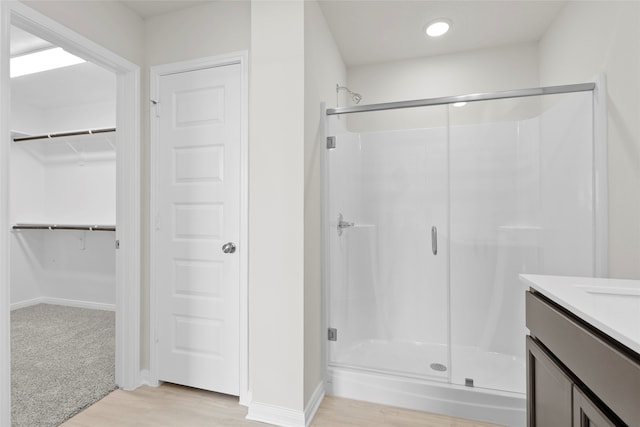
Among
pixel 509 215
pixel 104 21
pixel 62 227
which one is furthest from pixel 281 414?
pixel 62 227

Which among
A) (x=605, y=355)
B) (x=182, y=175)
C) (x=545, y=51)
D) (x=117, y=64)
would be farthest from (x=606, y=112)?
(x=117, y=64)

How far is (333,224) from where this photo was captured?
2.16 metres

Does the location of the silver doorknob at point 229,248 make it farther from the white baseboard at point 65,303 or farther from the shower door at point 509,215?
the white baseboard at point 65,303

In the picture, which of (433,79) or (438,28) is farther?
(433,79)

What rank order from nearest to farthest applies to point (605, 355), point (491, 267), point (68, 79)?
point (605, 355)
point (491, 267)
point (68, 79)

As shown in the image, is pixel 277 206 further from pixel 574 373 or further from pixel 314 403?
pixel 574 373

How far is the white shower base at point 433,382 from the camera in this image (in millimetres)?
1730

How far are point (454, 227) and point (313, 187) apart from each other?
1.16 m

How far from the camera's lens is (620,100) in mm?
1477

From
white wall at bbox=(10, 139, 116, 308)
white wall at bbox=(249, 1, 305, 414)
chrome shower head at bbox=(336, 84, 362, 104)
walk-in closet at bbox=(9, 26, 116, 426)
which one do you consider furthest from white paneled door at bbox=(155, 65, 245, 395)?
white wall at bbox=(10, 139, 116, 308)

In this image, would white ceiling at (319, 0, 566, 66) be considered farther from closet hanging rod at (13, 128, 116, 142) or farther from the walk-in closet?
closet hanging rod at (13, 128, 116, 142)

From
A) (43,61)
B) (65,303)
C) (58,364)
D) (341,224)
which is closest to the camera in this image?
(341,224)

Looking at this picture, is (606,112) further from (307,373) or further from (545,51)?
(307,373)

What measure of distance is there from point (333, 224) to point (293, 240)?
49cm
